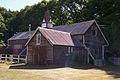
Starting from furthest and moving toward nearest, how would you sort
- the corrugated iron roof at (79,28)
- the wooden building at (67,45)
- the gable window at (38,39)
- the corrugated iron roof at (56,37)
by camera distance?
the corrugated iron roof at (79,28) < the gable window at (38,39) < the wooden building at (67,45) < the corrugated iron roof at (56,37)

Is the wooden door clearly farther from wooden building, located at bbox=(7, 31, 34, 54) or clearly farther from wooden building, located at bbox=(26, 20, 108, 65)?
wooden building, located at bbox=(7, 31, 34, 54)

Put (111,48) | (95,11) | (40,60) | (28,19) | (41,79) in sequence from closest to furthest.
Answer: (41,79) < (40,60) < (111,48) < (95,11) < (28,19)

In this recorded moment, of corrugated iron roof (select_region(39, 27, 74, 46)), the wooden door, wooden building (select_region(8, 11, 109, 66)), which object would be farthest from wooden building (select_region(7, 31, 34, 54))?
corrugated iron roof (select_region(39, 27, 74, 46))

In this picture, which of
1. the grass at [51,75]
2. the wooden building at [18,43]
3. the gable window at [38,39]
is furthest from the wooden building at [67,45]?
the wooden building at [18,43]

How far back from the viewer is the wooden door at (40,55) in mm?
35375

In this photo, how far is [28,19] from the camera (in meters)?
74.3

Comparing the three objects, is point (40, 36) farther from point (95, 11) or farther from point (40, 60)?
point (95, 11)

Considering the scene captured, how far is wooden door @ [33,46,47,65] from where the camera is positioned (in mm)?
35375

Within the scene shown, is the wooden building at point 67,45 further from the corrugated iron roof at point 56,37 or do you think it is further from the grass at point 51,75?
the grass at point 51,75

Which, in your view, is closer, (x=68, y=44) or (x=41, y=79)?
(x=41, y=79)

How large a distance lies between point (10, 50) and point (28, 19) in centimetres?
2136

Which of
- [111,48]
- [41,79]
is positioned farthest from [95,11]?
[41,79]

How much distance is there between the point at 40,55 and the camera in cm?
3581

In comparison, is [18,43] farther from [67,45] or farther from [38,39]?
[67,45]
